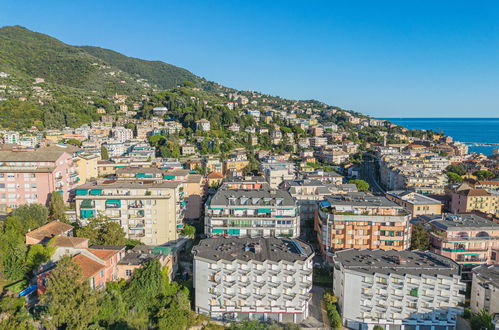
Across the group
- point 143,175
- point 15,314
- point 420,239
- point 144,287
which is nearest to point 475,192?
point 420,239

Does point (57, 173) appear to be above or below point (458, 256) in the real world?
above

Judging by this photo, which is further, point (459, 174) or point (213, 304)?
point (459, 174)

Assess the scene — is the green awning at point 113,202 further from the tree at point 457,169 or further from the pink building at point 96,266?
the tree at point 457,169

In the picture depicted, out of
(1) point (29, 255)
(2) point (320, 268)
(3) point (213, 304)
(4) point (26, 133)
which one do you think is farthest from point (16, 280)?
(4) point (26, 133)

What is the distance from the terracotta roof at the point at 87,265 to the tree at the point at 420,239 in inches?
1254

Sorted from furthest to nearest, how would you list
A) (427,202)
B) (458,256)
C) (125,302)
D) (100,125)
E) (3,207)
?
(100,125), (427,202), (3,207), (458,256), (125,302)

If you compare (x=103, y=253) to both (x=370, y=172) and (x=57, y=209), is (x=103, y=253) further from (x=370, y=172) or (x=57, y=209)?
(x=370, y=172)

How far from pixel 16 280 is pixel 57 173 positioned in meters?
18.3

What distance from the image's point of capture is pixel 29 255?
91.8 feet

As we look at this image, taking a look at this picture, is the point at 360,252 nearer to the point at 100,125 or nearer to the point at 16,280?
the point at 16,280

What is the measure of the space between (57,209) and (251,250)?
22934mm

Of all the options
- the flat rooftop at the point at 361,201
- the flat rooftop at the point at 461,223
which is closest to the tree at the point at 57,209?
the flat rooftop at the point at 361,201

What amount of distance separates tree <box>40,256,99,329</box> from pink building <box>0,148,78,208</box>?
22.1m

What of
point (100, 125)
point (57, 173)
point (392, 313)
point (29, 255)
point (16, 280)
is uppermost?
point (100, 125)
